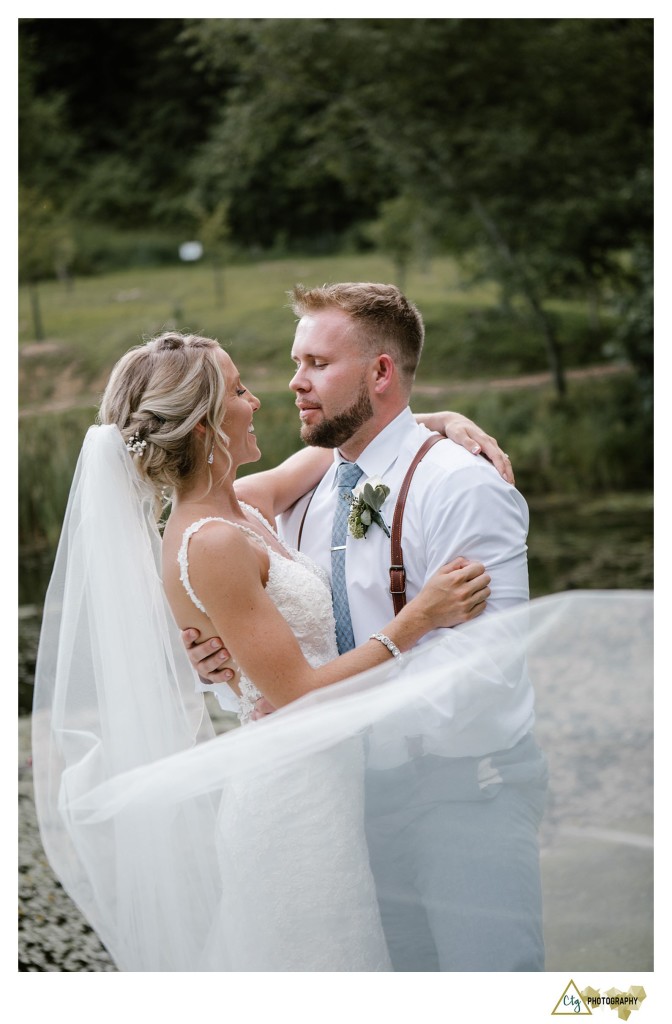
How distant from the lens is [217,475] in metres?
2.14

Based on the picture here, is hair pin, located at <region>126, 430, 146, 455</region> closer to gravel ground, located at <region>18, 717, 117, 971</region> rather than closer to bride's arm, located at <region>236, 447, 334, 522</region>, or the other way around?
bride's arm, located at <region>236, 447, 334, 522</region>

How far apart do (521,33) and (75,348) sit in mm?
4740

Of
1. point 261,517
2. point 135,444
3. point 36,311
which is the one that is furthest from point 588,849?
point 36,311

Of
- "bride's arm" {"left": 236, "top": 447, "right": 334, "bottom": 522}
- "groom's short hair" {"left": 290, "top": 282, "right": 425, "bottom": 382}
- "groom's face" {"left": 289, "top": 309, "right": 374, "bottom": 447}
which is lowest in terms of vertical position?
"bride's arm" {"left": 236, "top": 447, "right": 334, "bottom": 522}

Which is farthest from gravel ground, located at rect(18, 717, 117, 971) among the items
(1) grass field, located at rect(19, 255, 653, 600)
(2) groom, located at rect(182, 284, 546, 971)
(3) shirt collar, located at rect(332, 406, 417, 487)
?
(1) grass field, located at rect(19, 255, 653, 600)

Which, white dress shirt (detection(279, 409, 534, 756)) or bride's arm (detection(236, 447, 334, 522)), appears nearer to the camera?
white dress shirt (detection(279, 409, 534, 756))

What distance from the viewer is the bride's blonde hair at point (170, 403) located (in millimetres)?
2074

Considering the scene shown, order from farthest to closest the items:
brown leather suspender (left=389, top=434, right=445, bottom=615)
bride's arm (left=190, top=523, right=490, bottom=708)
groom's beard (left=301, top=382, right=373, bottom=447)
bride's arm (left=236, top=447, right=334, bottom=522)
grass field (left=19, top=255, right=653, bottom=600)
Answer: grass field (left=19, top=255, right=653, bottom=600) → bride's arm (left=236, top=447, right=334, bottom=522) → groom's beard (left=301, top=382, right=373, bottom=447) → brown leather suspender (left=389, top=434, right=445, bottom=615) → bride's arm (left=190, top=523, right=490, bottom=708)

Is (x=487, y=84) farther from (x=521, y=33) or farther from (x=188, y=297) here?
(x=188, y=297)

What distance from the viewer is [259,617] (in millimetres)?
1989

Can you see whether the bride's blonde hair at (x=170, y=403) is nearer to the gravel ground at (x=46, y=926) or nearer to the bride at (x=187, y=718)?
the bride at (x=187, y=718)

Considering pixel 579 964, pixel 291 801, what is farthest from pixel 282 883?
pixel 579 964

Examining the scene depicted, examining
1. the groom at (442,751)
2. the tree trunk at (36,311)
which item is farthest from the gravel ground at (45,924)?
the tree trunk at (36,311)

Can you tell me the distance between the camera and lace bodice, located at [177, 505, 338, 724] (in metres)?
2.16
